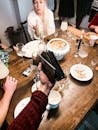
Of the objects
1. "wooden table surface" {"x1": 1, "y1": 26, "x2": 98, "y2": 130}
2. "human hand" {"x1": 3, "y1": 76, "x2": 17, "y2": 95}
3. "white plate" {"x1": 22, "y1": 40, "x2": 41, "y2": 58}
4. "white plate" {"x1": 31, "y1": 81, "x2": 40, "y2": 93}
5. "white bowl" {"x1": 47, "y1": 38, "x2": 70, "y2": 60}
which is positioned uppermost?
"white bowl" {"x1": 47, "y1": 38, "x2": 70, "y2": 60}

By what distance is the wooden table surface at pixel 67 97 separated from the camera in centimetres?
128

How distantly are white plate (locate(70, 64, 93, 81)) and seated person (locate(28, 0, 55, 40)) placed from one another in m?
0.83

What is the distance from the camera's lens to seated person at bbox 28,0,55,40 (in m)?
2.40

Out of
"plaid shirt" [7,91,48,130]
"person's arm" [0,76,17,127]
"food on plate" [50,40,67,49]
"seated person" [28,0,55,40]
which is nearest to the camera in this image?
"plaid shirt" [7,91,48,130]

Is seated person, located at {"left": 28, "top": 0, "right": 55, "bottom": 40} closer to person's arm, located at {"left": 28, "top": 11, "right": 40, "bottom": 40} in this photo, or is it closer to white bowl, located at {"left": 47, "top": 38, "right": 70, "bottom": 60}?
person's arm, located at {"left": 28, "top": 11, "right": 40, "bottom": 40}

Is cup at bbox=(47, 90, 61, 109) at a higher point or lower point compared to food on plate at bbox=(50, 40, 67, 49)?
lower

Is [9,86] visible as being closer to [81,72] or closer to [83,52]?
[81,72]

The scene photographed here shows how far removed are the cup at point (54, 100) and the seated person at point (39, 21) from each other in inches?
44.5

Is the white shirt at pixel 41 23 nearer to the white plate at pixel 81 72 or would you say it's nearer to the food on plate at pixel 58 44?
the food on plate at pixel 58 44

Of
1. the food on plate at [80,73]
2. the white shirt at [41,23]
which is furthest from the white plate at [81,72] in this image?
the white shirt at [41,23]

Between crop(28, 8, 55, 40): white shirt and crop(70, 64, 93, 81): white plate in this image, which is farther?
crop(28, 8, 55, 40): white shirt

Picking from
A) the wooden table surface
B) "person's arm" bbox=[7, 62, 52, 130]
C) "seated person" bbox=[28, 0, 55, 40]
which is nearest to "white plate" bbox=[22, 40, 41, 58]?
the wooden table surface

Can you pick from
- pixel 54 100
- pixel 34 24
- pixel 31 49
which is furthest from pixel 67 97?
pixel 34 24

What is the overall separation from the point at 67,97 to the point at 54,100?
0.48ft
